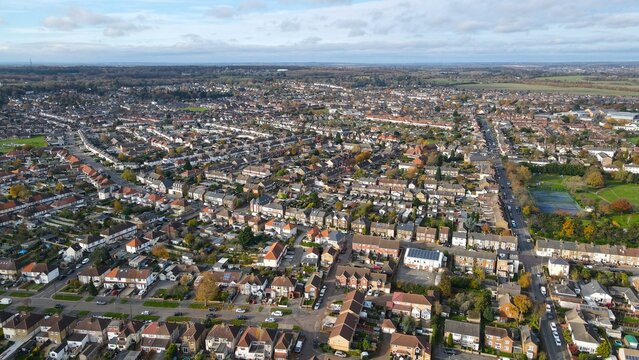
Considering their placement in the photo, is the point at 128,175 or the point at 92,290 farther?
the point at 128,175

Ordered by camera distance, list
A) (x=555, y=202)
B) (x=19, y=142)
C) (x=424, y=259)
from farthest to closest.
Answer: (x=19, y=142) < (x=555, y=202) < (x=424, y=259)

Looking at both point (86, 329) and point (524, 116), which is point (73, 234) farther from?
point (524, 116)

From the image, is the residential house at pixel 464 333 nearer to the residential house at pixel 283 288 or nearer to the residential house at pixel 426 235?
the residential house at pixel 283 288

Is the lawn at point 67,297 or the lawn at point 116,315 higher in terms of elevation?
the lawn at point 67,297

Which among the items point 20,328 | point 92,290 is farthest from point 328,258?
point 20,328

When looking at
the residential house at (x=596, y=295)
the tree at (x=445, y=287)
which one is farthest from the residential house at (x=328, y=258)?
the residential house at (x=596, y=295)

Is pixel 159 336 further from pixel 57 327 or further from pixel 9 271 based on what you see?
pixel 9 271

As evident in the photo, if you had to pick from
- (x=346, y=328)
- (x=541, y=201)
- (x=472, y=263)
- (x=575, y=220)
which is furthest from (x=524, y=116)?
(x=346, y=328)
